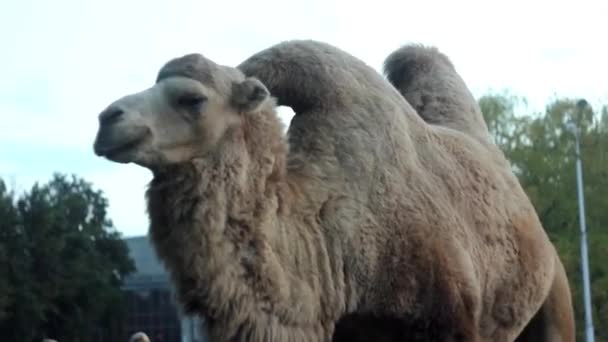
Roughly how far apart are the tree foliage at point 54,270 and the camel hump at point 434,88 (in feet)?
132

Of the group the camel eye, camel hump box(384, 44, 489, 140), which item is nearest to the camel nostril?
the camel eye

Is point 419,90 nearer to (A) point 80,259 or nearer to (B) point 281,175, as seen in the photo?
(B) point 281,175

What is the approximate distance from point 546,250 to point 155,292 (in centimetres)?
5059

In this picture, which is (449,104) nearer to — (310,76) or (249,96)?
(310,76)

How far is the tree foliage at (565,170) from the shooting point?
3161 centimetres

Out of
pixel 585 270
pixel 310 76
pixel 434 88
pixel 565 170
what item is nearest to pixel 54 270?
pixel 565 170

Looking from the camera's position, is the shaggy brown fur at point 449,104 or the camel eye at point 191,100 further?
the shaggy brown fur at point 449,104

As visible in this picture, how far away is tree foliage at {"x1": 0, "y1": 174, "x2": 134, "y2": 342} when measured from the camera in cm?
4784

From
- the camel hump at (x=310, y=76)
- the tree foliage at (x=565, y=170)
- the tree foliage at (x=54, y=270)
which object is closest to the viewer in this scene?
the camel hump at (x=310, y=76)

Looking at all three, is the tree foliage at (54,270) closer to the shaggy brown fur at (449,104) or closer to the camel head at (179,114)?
the shaggy brown fur at (449,104)

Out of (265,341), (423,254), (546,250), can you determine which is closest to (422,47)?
(546,250)

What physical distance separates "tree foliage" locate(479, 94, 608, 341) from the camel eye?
25.8 meters

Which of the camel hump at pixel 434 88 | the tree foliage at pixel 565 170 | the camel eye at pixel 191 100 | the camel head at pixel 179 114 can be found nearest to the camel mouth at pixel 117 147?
the camel head at pixel 179 114

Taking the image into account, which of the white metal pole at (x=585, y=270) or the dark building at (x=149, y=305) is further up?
the white metal pole at (x=585, y=270)
